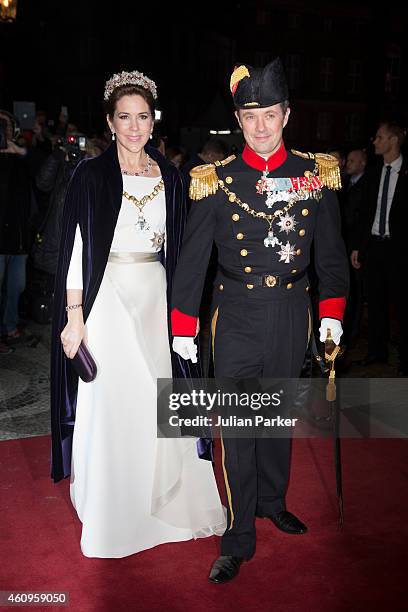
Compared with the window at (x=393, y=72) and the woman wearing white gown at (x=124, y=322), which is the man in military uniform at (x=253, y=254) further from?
the window at (x=393, y=72)

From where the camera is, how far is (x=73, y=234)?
329 cm

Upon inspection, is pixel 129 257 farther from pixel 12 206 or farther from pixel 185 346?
pixel 12 206

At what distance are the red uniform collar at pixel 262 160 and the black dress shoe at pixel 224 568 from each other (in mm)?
1665

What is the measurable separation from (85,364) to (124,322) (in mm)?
255

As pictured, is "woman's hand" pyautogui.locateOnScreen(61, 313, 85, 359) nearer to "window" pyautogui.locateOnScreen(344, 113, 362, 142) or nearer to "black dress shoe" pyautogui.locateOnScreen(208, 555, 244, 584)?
"black dress shoe" pyautogui.locateOnScreen(208, 555, 244, 584)

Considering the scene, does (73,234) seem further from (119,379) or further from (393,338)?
(393,338)

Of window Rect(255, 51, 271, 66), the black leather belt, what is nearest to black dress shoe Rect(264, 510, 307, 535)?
the black leather belt

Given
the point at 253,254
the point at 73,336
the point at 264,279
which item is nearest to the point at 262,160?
the point at 253,254

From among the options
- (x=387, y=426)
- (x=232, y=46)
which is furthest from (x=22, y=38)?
(x=387, y=426)

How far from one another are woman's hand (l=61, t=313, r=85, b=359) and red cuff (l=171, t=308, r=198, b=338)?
1.39 feet

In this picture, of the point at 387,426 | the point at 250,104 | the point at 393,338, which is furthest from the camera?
the point at 393,338

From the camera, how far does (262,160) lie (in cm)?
312

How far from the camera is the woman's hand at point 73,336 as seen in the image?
3256 mm

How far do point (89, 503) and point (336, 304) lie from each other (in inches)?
55.4
